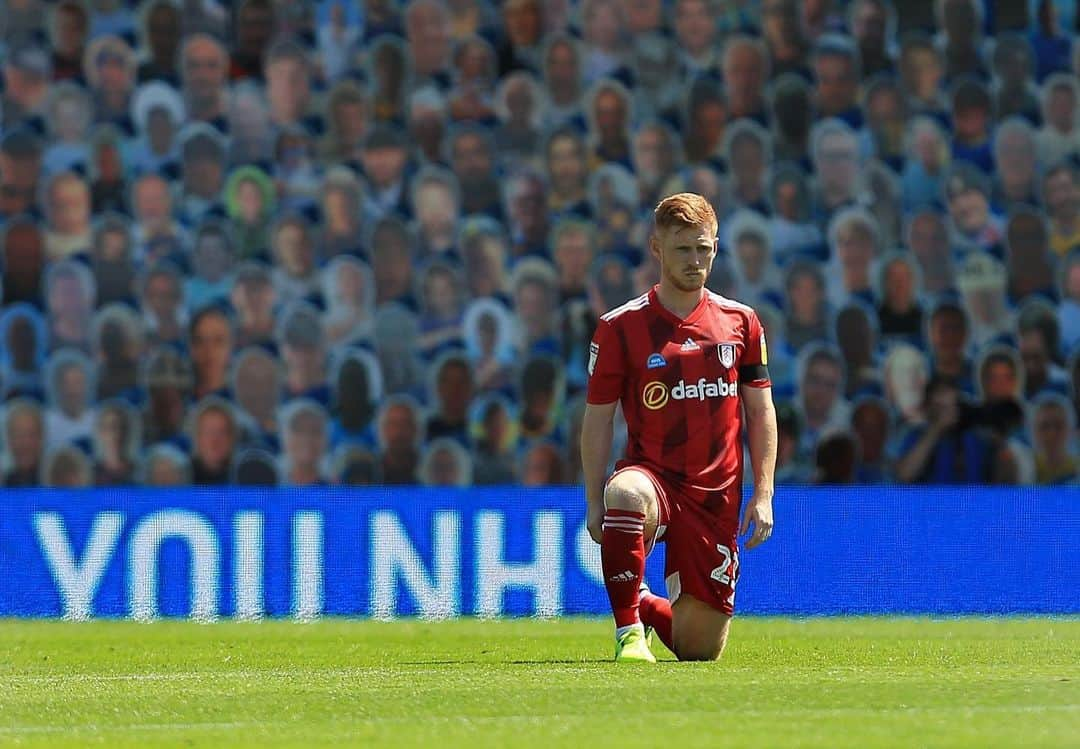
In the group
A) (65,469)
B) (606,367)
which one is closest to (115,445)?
(65,469)

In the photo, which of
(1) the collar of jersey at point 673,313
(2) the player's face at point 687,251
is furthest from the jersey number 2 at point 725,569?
(2) the player's face at point 687,251

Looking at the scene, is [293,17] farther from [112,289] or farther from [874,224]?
[874,224]

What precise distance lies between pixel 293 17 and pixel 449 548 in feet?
17.4

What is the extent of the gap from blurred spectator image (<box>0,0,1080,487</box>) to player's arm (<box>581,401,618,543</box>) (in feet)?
21.5

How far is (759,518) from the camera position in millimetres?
6406

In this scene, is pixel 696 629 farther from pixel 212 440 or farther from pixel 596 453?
pixel 212 440

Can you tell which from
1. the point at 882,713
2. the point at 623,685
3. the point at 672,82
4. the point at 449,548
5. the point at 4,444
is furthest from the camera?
the point at 672,82

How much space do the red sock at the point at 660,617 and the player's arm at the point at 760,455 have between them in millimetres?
421

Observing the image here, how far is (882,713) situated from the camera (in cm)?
470

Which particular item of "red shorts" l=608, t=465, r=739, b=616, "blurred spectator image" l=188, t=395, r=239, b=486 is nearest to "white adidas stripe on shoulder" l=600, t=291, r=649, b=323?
"red shorts" l=608, t=465, r=739, b=616

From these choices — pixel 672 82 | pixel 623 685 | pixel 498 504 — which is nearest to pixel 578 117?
pixel 672 82

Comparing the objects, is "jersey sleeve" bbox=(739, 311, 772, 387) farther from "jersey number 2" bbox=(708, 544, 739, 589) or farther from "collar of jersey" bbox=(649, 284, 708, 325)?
"jersey number 2" bbox=(708, 544, 739, 589)

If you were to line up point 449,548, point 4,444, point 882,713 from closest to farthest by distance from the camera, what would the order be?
1. point 882,713
2. point 449,548
3. point 4,444

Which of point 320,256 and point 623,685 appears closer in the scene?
point 623,685
